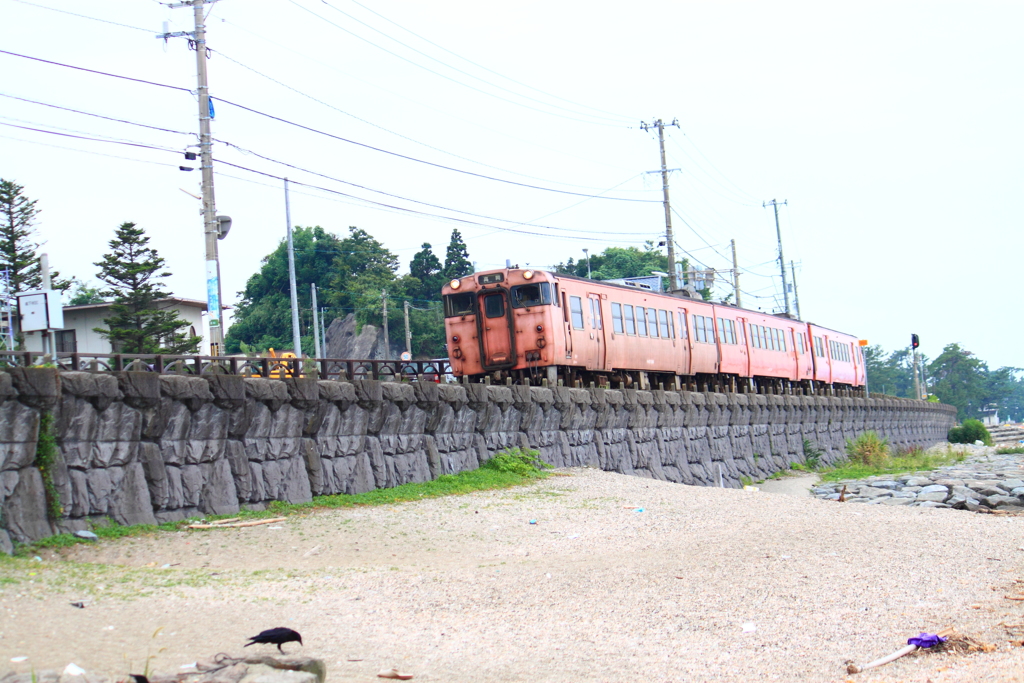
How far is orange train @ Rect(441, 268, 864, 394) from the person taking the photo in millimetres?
19578

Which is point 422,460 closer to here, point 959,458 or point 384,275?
point 959,458

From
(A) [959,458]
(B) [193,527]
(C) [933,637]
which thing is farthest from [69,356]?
(A) [959,458]

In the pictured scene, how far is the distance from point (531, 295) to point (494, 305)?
99 centimetres

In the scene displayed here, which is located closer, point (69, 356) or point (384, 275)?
point (69, 356)

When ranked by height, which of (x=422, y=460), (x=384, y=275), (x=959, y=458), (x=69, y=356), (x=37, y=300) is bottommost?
(x=959, y=458)

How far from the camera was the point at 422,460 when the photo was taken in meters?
15.2

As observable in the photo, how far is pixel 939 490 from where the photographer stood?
2056 cm

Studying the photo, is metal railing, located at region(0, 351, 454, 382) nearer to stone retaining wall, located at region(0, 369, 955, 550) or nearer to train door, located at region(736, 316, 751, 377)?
stone retaining wall, located at region(0, 369, 955, 550)

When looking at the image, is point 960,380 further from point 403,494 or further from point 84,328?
point 403,494

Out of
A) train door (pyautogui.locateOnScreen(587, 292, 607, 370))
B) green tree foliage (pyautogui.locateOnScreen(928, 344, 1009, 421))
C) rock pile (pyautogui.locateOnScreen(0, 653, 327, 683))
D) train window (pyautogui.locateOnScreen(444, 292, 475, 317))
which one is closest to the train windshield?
train window (pyautogui.locateOnScreen(444, 292, 475, 317))

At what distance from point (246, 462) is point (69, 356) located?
2605mm

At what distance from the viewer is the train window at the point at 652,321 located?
2384cm

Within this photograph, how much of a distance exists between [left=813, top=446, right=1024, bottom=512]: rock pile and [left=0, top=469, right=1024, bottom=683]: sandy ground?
6.39m

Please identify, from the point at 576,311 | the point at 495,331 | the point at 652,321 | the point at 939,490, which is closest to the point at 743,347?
the point at 652,321
